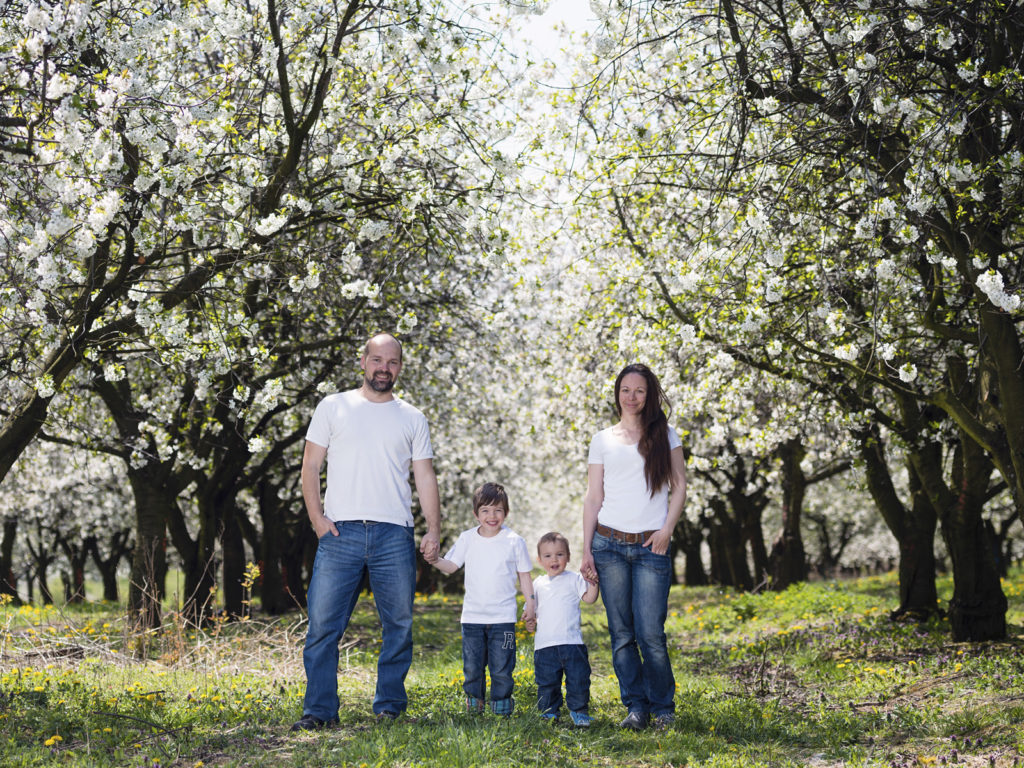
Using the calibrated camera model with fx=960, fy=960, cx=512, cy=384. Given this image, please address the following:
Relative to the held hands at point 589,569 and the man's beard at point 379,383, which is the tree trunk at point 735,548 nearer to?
the held hands at point 589,569

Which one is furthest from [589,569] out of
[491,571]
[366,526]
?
[366,526]

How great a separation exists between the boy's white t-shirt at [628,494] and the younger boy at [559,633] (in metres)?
0.42

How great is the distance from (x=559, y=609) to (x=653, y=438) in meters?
1.26

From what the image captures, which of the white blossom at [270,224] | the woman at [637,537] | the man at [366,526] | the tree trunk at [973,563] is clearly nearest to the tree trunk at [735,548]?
the tree trunk at [973,563]

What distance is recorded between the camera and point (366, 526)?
19.2 ft

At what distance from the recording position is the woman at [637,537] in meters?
5.89

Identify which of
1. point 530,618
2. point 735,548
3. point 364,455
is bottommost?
point 735,548

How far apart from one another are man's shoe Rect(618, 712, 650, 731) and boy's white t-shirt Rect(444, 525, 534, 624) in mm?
921

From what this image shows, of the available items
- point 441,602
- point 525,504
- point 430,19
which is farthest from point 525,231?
point 525,504

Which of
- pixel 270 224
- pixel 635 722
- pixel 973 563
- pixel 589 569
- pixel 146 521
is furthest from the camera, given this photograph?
pixel 146 521

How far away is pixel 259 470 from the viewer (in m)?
15.1

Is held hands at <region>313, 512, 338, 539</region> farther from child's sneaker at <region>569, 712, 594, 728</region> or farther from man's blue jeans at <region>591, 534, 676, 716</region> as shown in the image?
child's sneaker at <region>569, 712, 594, 728</region>

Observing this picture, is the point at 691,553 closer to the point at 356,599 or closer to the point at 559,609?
the point at 559,609

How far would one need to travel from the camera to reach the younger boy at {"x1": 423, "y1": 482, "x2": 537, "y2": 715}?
6133mm
